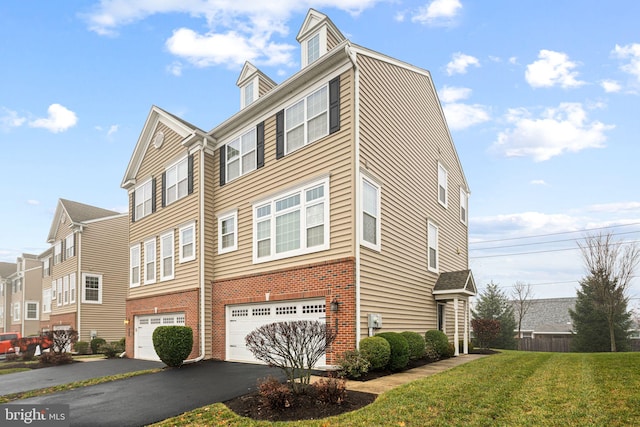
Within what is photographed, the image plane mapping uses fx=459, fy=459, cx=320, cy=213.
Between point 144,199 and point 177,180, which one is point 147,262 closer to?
point 144,199

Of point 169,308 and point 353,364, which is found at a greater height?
point 169,308

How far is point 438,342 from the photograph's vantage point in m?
15.3

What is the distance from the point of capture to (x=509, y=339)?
32.9 metres

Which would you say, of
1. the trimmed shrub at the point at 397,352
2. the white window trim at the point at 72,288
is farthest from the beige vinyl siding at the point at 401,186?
the white window trim at the point at 72,288

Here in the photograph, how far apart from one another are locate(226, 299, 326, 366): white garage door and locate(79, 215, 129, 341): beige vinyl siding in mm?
16447

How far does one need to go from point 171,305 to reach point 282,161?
810 cm

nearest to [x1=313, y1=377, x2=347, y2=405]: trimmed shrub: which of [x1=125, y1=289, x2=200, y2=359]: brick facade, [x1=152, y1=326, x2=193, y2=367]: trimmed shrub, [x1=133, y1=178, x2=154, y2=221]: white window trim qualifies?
[x1=152, y1=326, x2=193, y2=367]: trimmed shrub

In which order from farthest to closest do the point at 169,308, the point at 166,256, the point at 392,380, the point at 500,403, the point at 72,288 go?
the point at 72,288
the point at 166,256
the point at 169,308
the point at 392,380
the point at 500,403

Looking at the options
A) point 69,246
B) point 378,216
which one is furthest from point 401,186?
point 69,246

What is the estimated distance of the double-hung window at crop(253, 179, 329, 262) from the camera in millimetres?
13016

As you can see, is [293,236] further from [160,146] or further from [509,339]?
[509,339]

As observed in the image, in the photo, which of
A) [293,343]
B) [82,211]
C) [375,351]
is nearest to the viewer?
[293,343]

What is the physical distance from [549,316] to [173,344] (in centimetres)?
4069

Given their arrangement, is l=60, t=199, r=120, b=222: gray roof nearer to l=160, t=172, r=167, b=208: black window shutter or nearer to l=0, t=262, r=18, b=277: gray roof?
l=160, t=172, r=167, b=208: black window shutter
